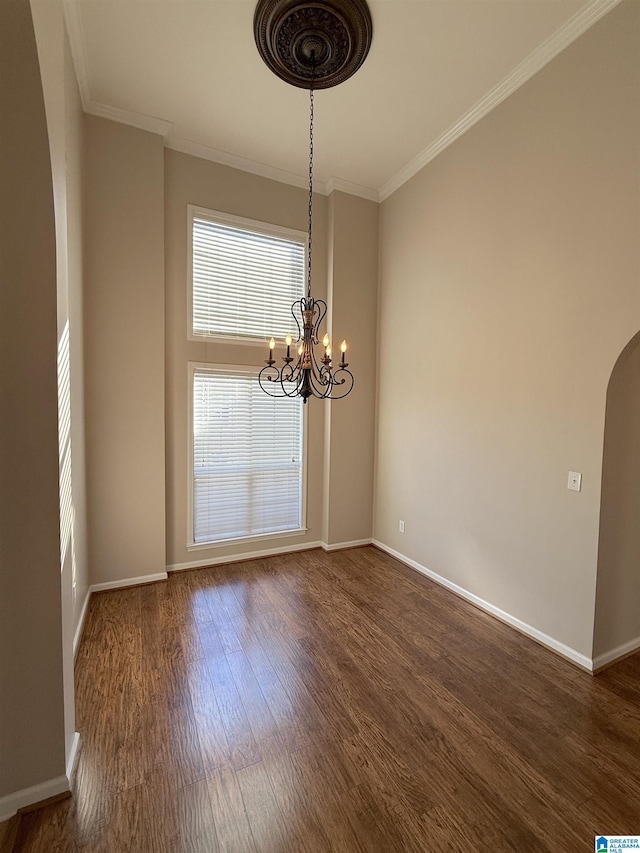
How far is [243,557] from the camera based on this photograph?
3.90 meters

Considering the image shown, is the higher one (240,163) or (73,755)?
(240,163)

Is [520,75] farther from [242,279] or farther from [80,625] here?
[80,625]

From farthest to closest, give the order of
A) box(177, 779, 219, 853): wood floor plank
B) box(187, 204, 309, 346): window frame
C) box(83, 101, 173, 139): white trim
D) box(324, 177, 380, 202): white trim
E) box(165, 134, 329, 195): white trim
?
box(324, 177, 380, 202): white trim, box(187, 204, 309, 346): window frame, box(165, 134, 329, 195): white trim, box(83, 101, 173, 139): white trim, box(177, 779, 219, 853): wood floor plank

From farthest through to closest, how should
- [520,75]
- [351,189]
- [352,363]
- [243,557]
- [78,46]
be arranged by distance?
[352,363]
[351,189]
[243,557]
[520,75]
[78,46]

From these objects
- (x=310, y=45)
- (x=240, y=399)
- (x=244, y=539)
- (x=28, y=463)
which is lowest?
(x=244, y=539)

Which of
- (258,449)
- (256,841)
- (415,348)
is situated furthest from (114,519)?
(415,348)

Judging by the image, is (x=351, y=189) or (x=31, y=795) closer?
(x=31, y=795)

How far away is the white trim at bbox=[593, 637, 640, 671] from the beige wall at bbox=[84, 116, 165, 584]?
10.9 ft

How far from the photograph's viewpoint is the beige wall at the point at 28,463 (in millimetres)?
1370

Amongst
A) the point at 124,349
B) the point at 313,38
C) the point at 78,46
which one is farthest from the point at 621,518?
the point at 78,46

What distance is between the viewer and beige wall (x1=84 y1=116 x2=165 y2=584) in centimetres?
306

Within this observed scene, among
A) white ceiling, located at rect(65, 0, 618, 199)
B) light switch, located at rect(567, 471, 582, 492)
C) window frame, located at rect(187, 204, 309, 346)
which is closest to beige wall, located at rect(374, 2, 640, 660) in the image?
light switch, located at rect(567, 471, 582, 492)

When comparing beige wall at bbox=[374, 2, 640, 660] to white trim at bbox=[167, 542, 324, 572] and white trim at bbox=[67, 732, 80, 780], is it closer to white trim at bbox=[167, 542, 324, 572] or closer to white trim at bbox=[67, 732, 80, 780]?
white trim at bbox=[167, 542, 324, 572]

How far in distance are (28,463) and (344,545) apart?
11.0 ft
